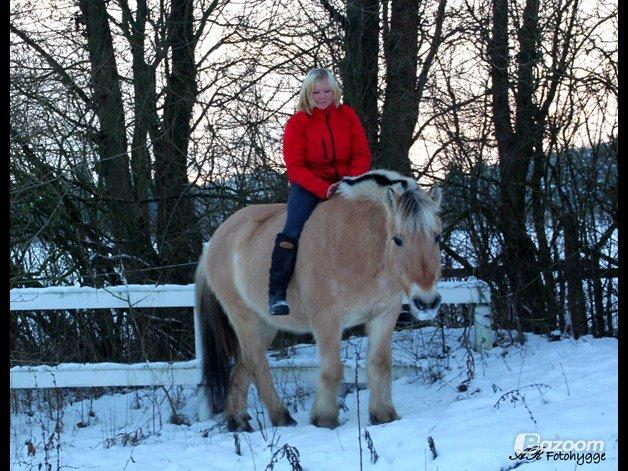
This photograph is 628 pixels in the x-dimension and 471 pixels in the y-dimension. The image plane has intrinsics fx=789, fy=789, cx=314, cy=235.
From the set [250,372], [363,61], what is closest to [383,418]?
[250,372]

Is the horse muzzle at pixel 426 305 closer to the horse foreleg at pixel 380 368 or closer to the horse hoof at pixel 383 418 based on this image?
the horse foreleg at pixel 380 368

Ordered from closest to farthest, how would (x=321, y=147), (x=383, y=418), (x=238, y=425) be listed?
(x=383, y=418) < (x=321, y=147) < (x=238, y=425)

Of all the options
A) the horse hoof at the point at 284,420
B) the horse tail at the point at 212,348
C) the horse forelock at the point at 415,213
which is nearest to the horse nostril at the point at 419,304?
the horse forelock at the point at 415,213

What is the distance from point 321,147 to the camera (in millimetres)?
5906

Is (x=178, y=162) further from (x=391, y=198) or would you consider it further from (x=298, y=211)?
(x=391, y=198)

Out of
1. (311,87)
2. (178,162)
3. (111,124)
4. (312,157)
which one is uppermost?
(111,124)

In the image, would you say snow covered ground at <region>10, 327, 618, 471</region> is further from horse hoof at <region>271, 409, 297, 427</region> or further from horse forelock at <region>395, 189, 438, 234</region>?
horse forelock at <region>395, 189, 438, 234</region>

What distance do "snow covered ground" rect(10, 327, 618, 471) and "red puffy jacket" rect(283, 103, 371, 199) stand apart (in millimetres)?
1776

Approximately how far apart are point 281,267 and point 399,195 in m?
1.04

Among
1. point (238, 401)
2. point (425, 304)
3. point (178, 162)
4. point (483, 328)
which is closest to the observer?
point (425, 304)

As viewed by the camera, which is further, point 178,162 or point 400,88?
point 178,162

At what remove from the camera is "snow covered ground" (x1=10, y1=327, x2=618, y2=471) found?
4410 millimetres

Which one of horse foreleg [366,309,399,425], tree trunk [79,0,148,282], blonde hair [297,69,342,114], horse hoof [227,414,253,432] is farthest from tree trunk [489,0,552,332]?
tree trunk [79,0,148,282]

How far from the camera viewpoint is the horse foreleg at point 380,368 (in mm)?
5676
